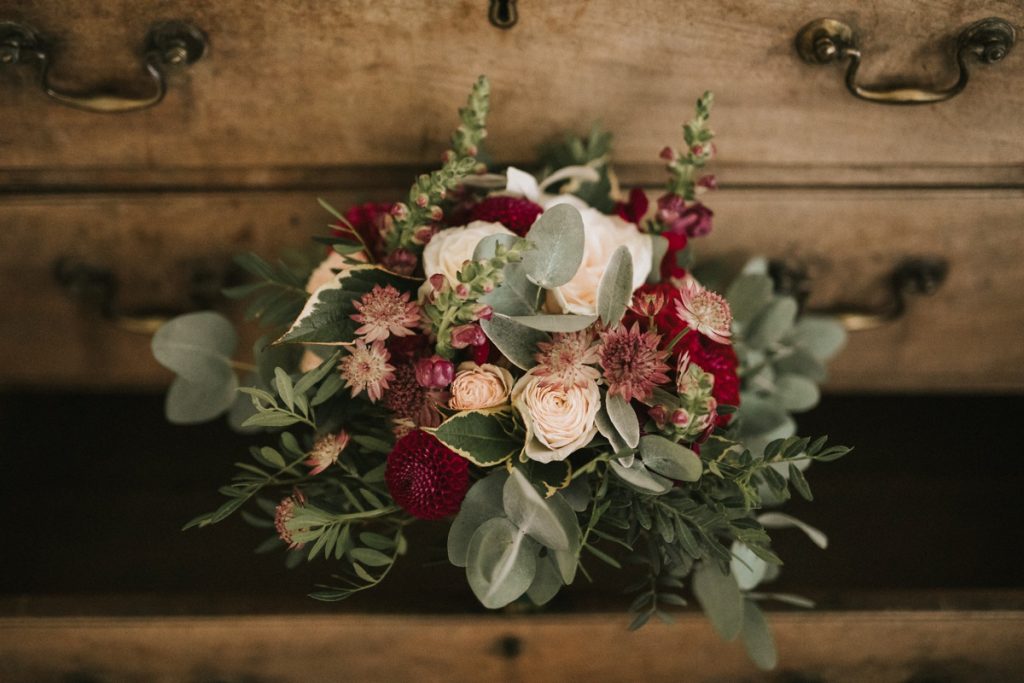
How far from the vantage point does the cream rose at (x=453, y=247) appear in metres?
0.50

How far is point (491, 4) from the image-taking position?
613 millimetres

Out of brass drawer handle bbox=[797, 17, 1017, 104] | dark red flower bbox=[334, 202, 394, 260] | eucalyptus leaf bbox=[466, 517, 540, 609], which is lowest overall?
eucalyptus leaf bbox=[466, 517, 540, 609]

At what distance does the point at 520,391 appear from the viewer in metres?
0.49

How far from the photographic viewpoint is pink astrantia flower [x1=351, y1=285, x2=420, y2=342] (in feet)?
1.63

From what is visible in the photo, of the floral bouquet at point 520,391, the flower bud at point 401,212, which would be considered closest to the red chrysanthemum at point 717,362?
the floral bouquet at point 520,391

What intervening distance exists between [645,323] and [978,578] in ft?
1.47

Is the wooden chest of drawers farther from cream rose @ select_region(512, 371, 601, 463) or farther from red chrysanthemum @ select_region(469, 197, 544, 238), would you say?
cream rose @ select_region(512, 371, 601, 463)

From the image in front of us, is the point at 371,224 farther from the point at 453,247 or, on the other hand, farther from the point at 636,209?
the point at 636,209

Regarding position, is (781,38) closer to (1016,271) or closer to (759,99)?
(759,99)

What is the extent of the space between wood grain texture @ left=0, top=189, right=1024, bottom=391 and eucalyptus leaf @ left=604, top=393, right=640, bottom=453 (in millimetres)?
326

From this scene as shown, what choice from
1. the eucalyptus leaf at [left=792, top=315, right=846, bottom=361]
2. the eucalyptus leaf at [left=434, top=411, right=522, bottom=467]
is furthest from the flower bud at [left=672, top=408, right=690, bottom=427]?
the eucalyptus leaf at [left=792, top=315, right=846, bottom=361]

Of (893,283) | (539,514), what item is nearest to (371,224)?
(539,514)

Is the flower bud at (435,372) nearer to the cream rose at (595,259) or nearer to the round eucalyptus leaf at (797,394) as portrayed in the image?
the cream rose at (595,259)

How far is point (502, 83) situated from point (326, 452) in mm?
350
